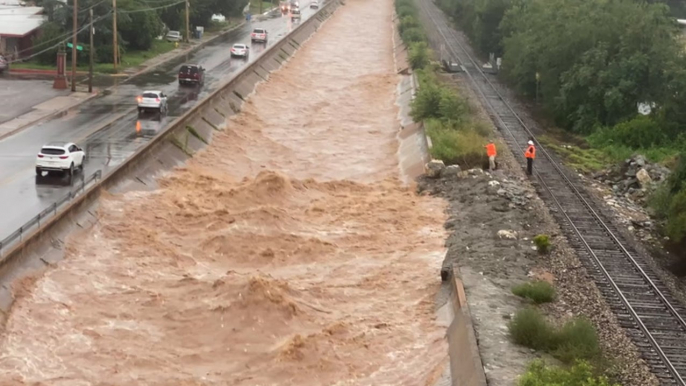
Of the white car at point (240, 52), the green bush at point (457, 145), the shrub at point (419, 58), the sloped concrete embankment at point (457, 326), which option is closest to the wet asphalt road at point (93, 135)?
the white car at point (240, 52)

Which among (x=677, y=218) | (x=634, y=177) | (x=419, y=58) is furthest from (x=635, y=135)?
(x=419, y=58)

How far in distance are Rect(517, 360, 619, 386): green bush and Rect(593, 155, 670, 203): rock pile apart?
2146 cm

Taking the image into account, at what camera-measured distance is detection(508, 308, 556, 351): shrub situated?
2334cm

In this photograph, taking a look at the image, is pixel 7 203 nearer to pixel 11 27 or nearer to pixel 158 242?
pixel 158 242

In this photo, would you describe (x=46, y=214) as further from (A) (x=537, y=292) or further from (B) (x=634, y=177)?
(B) (x=634, y=177)

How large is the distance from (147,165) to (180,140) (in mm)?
6213

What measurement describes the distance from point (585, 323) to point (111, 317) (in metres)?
12.8

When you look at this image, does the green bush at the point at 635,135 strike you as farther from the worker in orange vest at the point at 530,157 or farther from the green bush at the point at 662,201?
the green bush at the point at 662,201

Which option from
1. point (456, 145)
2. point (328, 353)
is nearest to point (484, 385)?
point (328, 353)

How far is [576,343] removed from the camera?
899 inches

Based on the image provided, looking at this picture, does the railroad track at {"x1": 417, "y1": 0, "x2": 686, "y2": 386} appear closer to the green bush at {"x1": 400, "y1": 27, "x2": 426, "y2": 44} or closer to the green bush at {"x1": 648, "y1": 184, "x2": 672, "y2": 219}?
the green bush at {"x1": 648, "y1": 184, "x2": 672, "y2": 219}

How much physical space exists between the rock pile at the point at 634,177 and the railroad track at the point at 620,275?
71.5 inches

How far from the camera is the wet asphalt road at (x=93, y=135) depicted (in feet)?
114

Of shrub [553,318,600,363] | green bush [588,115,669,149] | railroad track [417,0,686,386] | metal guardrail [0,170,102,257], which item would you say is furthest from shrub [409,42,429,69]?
shrub [553,318,600,363]
